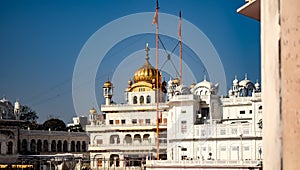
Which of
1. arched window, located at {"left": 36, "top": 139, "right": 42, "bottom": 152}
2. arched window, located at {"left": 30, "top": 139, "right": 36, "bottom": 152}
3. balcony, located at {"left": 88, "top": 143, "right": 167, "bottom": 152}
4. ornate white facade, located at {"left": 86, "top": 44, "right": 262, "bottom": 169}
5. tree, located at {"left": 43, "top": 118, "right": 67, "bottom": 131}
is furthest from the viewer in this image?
tree, located at {"left": 43, "top": 118, "right": 67, "bottom": 131}

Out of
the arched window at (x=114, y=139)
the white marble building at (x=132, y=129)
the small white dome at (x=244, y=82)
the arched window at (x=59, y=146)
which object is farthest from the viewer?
the arched window at (x=59, y=146)

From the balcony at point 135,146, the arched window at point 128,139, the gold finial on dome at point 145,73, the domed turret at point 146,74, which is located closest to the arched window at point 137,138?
the arched window at point 128,139

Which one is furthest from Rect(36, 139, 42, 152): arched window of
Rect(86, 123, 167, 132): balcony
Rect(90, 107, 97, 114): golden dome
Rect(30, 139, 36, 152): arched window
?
Rect(86, 123, 167, 132): balcony

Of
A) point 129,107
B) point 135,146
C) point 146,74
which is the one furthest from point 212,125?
point 146,74

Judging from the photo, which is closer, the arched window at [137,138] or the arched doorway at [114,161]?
the arched doorway at [114,161]

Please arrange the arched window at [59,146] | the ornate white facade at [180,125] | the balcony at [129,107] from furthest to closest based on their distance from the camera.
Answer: the arched window at [59,146], the balcony at [129,107], the ornate white facade at [180,125]

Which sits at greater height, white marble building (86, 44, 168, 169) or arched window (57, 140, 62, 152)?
white marble building (86, 44, 168, 169)

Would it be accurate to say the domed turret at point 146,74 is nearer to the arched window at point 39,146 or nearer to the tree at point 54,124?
the arched window at point 39,146

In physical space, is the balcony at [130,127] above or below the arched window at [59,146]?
above

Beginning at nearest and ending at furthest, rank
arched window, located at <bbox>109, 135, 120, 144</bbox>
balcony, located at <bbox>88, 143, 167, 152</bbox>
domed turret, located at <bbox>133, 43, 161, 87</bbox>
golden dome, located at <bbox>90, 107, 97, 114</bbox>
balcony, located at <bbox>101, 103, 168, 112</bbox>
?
balcony, located at <bbox>88, 143, 167, 152</bbox> < balcony, located at <bbox>101, 103, 168, 112</bbox> < arched window, located at <bbox>109, 135, 120, 144</bbox> < domed turret, located at <bbox>133, 43, 161, 87</bbox> < golden dome, located at <bbox>90, 107, 97, 114</bbox>

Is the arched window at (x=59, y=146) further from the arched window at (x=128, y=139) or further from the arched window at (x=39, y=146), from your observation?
the arched window at (x=128, y=139)

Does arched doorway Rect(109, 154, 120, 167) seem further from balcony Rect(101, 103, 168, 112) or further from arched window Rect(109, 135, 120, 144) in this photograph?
balcony Rect(101, 103, 168, 112)

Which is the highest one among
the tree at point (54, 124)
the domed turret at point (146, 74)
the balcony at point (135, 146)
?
the domed turret at point (146, 74)

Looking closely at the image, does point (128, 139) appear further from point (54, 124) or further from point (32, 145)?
point (54, 124)
